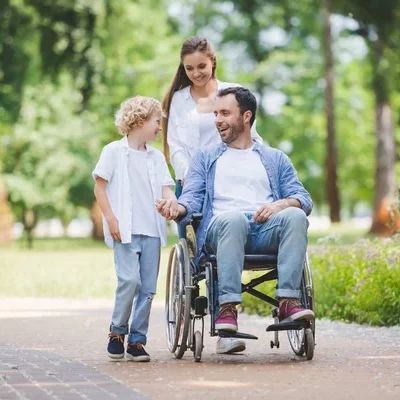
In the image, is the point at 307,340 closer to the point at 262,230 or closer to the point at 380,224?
the point at 262,230

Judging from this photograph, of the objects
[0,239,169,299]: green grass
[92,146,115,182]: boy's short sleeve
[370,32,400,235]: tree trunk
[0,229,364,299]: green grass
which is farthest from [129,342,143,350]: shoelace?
[370,32,400,235]: tree trunk

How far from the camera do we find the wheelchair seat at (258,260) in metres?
6.57

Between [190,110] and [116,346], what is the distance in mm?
1627

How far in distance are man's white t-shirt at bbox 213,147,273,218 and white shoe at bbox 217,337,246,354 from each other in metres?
0.74

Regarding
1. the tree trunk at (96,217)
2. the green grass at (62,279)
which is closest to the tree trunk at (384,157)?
the green grass at (62,279)

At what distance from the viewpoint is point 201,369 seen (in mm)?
6246

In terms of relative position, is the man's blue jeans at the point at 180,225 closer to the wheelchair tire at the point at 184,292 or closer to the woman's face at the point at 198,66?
the wheelchair tire at the point at 184,292

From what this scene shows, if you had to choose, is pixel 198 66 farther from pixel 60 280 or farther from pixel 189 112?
pixel 60 280

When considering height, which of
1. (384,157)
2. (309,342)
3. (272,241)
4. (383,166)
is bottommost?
(309,342)

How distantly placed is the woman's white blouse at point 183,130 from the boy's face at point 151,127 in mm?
440

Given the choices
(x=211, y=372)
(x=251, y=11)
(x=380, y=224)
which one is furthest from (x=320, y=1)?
(x=211, y=372)

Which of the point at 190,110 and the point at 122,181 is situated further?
the point at 190,110

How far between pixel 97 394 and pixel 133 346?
5.27ft

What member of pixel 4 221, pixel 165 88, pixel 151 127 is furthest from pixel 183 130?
pixel 165 88
